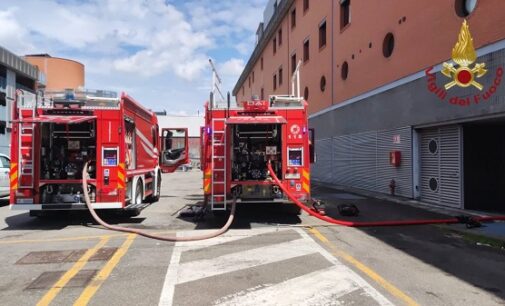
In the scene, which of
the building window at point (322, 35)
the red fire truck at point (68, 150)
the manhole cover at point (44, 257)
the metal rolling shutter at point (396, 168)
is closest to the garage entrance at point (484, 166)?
the metal rolling shutter at point (396, 168)

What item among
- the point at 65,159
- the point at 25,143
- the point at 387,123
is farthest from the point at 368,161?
the point at 25,143

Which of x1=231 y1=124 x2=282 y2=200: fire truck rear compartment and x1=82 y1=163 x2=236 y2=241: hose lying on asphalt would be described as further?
x1=231 y1=124 x2=282 y2=200: fire truck rear compartment

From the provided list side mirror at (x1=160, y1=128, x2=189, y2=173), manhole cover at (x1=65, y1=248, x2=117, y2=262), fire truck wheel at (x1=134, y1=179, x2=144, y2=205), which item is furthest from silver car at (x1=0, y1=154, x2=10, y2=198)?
manhole cover at (x1=65, y1=248, x2=117, y2=262)

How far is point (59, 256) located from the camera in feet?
24.9

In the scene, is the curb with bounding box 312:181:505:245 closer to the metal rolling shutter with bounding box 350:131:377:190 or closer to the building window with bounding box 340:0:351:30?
the metal rolling shutter with bounding box 350:131:377:190

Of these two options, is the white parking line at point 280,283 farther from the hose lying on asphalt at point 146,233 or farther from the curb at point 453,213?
the curb at point 453,213

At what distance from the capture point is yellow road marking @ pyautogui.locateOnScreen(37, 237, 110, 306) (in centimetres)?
538

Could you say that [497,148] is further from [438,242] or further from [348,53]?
[348,53]

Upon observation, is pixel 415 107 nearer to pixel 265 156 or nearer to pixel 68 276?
pixel 265 156

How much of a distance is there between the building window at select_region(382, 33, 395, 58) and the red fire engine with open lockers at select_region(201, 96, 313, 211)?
842cm

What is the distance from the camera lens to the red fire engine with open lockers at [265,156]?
1052 centimetres

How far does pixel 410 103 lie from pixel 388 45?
3.55 m

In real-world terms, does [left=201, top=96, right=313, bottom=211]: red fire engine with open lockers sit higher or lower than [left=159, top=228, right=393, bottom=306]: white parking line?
higher

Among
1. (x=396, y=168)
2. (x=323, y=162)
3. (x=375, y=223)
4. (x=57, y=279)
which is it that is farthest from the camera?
(x=323, y=162)
